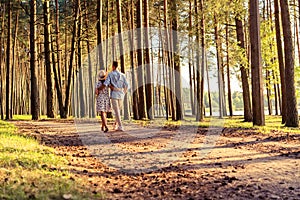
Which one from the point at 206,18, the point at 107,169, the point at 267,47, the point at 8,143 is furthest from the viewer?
the point at 267,47

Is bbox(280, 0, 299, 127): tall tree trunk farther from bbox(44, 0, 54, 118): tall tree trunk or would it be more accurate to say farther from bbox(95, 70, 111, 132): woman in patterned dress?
bbox(44, 0, 54, 118): tall tree trunk

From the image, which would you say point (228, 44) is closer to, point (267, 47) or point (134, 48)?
point (134, 48)

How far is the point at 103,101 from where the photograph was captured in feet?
41.3

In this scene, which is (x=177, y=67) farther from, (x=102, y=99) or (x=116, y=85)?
(x=116, y=85)

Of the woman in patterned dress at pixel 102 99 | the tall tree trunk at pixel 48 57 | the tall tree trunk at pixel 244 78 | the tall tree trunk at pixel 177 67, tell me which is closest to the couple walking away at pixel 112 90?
the woman in patterned dress at pixel 102 99

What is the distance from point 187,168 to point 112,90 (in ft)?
21.1

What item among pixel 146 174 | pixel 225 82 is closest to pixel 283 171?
pixel 146 174

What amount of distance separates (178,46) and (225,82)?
15.3 m

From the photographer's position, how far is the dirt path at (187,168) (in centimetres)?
497

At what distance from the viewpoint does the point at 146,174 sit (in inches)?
242

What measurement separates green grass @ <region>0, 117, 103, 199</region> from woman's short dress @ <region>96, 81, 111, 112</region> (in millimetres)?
4871

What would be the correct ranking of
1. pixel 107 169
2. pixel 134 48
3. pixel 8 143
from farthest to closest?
pixel 134 48 < pixel 8 143 < pixel 107 169

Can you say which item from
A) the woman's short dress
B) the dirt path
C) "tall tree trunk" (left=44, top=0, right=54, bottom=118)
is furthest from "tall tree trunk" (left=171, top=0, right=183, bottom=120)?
the dirt path

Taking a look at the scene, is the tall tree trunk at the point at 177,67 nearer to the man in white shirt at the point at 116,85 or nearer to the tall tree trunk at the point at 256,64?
the tall tree trunk at the point at 256,64
